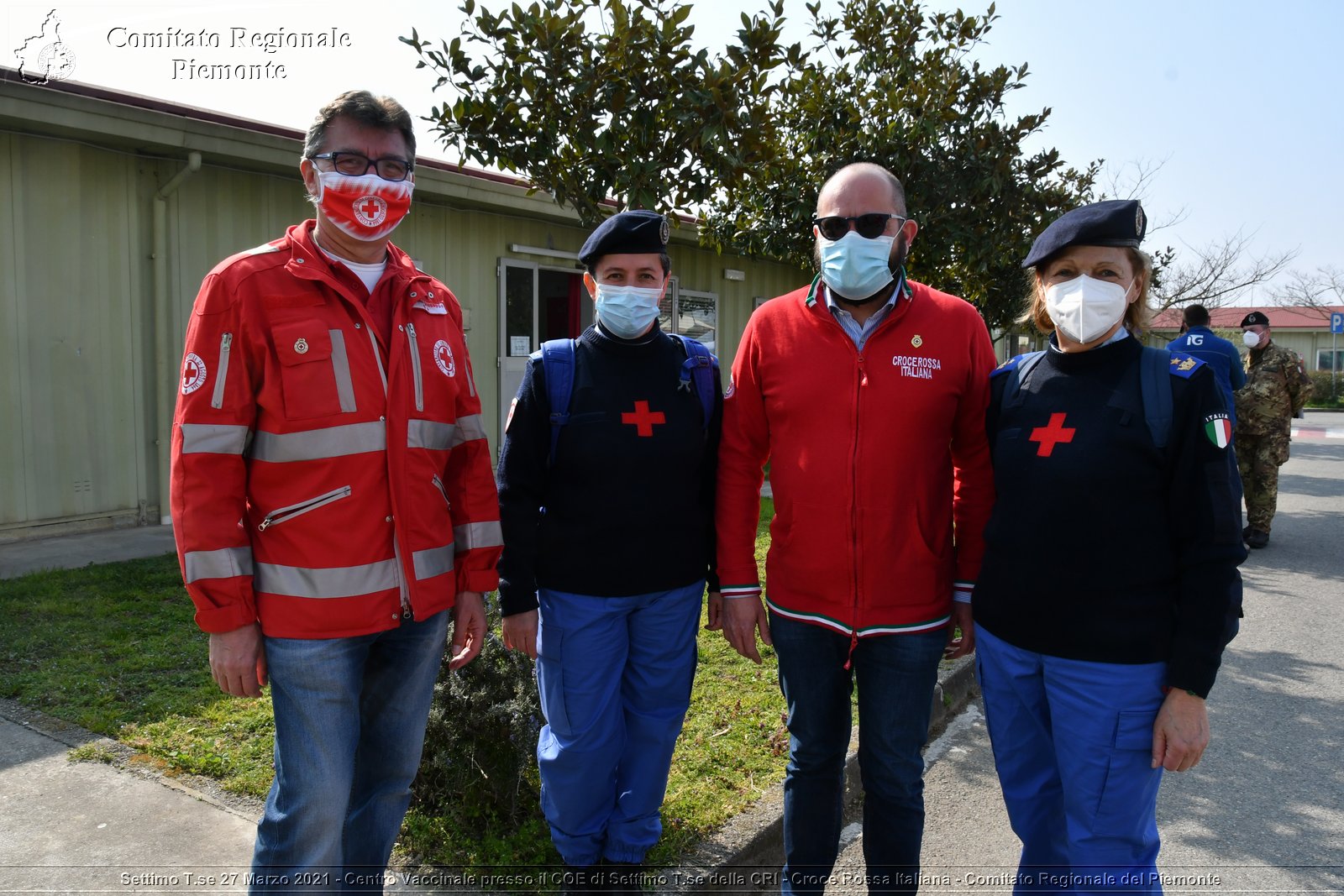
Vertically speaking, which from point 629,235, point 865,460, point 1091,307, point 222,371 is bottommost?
point 865,460

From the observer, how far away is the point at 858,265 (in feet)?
8.32

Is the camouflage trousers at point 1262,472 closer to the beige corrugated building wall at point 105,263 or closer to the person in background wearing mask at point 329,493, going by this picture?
the beige corrugated building wall at point 105,263

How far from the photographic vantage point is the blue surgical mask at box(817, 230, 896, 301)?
2537mm

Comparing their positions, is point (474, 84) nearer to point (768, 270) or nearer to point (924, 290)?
point (924, 290)

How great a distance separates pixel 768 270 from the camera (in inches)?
616

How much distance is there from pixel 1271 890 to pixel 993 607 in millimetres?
1713

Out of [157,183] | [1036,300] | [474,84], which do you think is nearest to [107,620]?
[474,84]

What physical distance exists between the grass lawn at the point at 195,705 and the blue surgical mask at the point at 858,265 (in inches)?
75.6

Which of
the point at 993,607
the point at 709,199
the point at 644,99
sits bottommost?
the point at 993,607

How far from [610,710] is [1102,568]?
A: 140 cm

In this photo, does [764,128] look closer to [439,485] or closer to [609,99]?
[609,99]

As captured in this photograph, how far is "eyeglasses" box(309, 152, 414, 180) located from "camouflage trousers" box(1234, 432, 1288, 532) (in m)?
8.90

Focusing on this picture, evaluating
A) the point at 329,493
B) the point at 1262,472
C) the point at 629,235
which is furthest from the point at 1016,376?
the point at 1262,472

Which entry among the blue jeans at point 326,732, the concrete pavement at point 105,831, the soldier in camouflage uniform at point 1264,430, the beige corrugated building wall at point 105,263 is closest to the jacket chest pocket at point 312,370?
the blue jeans at point 326,732
